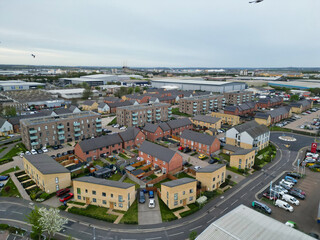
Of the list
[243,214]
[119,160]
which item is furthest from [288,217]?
[119,160]

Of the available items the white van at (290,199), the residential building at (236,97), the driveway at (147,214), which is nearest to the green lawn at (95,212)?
the driveway at (147,214)

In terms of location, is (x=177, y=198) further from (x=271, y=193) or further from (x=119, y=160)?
(x=119, y=160)

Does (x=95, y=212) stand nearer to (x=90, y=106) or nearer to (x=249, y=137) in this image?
(x=249, y=137)

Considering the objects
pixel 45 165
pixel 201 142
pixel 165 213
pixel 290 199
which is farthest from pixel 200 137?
pixel 45 165

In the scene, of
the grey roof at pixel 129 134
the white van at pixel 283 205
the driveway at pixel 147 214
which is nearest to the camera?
the driveway at pixel 147 214

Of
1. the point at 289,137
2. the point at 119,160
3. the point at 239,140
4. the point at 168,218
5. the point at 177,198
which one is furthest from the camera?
the point at 289,137

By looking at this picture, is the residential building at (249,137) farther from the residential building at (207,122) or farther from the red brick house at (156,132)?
the red brick house at (156,132)
